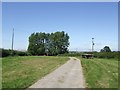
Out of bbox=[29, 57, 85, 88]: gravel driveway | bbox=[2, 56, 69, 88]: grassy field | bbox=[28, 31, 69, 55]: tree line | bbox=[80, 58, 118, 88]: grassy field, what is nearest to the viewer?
bbox=[29, 57, 85, 88]: gravel driveway

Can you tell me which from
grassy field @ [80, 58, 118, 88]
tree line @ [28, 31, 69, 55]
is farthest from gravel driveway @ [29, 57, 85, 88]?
tree line @ [28, 31, 69, 55]

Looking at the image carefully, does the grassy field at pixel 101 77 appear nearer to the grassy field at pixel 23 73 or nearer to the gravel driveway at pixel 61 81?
the gravel driveway at pixel 61 81

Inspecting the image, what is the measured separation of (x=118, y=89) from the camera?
46.0 feet

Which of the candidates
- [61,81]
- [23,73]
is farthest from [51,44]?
[61,81]

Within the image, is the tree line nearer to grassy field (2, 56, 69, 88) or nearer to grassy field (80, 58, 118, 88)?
grassy field (2, 56, 69, 88)

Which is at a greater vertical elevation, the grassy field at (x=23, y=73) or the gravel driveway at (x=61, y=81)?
the gravel driveway at (x=61, y=81)

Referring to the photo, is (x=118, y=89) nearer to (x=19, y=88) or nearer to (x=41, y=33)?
(x=19, y=88)

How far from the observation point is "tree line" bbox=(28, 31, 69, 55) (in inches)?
5113

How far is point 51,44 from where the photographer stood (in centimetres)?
13362

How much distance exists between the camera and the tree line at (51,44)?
130 meters

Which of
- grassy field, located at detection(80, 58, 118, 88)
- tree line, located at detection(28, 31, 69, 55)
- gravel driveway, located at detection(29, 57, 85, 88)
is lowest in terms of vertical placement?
grassy field, located at detection(80, 58, 118, 88)

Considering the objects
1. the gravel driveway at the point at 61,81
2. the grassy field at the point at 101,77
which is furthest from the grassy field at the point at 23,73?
the grassy field at the point at 101,77

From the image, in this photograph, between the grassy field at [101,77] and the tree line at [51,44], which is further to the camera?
the tree line at [51,44]

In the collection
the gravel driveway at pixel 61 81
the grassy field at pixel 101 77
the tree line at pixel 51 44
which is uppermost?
the tree line at pixel 51 44
